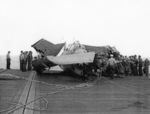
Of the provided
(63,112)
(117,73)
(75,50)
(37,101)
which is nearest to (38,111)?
(63,112)

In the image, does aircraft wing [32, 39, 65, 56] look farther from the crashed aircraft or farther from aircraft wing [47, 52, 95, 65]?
aircraft wing [47, 52, 95, 65]

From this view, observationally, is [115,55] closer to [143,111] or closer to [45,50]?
[45,50]

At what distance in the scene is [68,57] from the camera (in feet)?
55.7

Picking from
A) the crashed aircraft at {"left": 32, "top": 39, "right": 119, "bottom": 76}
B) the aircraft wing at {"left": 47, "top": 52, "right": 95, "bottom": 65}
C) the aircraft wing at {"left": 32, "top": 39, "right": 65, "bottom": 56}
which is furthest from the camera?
the aircraft wing at {"left": 32, "top": 39, "right": 65, "bottom": 56}

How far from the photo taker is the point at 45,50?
20922 mm

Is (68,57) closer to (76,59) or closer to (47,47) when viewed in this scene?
(76,59)

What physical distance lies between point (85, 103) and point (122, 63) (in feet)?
47.8

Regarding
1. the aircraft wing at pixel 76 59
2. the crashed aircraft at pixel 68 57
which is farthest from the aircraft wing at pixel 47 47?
the aircraft wing at pixel 76 59

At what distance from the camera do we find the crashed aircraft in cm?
1595

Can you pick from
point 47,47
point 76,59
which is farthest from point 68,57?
point 47,47

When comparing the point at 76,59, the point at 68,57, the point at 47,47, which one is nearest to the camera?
the point at 76,59

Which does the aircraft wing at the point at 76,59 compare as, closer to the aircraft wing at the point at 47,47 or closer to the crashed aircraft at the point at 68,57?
the crashed aircraft at the point at 68,57

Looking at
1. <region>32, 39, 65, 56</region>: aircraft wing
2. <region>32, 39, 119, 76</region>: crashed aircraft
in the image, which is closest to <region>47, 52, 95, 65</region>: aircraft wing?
<region>32, 39, 119, 76</region>: crashed aircraft

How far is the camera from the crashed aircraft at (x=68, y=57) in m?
16.0
